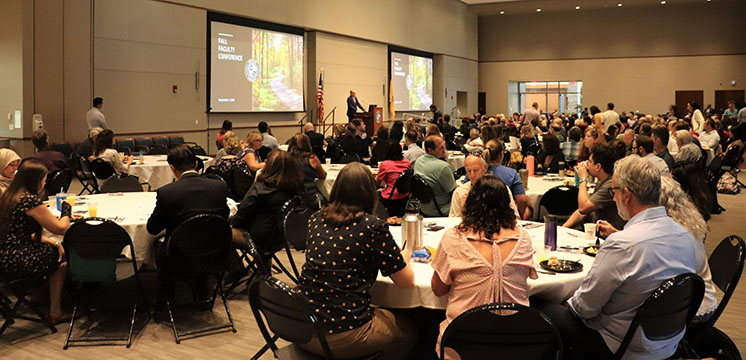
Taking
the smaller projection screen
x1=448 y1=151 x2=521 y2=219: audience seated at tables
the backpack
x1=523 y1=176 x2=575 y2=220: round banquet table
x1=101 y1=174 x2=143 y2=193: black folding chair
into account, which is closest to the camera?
x1=448 y1=151 x2=521 y2=219: audience seated at tables

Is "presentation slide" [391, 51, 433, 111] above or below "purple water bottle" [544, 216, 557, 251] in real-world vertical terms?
above

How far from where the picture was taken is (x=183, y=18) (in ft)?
45.5

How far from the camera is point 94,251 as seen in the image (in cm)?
420

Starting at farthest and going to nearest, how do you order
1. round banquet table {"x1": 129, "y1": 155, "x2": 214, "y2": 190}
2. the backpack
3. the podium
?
the podium
the backpack
round banquet table {"x1": 129, "y1": 155, "x2": 214, "y2": 190}

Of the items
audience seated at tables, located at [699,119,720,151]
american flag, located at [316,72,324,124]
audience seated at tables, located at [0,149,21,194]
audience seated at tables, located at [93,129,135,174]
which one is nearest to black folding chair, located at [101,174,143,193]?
audience seated at tables, located at [0,149,21,194]

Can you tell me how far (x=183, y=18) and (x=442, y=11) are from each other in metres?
14.0

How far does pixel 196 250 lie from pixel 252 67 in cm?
1220

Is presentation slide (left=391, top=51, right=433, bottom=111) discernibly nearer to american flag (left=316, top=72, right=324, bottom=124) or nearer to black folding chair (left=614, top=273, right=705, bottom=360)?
american flag (left=316, top=72, right=324, bottom=124)

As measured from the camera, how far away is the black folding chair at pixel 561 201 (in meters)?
5.43

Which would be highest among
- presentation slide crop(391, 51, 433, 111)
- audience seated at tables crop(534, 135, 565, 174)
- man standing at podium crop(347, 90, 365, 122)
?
presentation slide crop(391, 51, 433, 111)

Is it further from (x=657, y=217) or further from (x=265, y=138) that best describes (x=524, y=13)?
(x=657, y=217)

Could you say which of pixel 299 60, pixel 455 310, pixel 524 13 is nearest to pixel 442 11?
pixel 524 13

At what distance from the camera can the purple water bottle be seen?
3.56 metres

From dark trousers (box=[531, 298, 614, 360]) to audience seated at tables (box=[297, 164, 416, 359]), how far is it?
2.32ft
